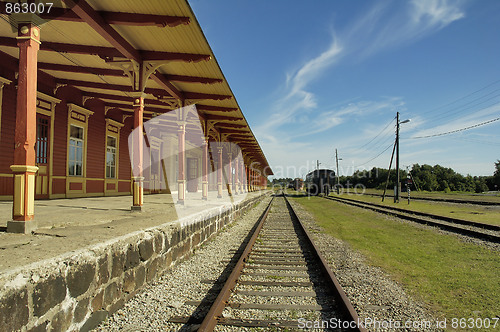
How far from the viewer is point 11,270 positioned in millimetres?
2316

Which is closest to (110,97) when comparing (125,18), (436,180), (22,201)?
(125,18)

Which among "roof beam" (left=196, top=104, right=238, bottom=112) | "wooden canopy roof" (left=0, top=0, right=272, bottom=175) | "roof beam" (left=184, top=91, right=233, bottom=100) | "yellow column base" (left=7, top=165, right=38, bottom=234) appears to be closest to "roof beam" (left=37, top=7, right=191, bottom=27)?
"wooden canopy roof" (left=0, top=0, right=272, bottom=175)

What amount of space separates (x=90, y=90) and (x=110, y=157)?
322 cm

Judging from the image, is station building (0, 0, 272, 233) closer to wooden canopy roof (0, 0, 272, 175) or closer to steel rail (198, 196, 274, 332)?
wooden canopy roof (0, 0, 272, 175)

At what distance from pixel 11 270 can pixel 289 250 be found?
17.5 feet

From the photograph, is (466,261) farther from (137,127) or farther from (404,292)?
(137,127)

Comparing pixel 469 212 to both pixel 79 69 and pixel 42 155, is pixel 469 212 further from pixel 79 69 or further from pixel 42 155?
pixel 42 155

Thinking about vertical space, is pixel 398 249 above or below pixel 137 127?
below

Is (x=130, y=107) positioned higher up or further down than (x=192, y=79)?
higher up

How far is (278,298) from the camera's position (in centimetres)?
390

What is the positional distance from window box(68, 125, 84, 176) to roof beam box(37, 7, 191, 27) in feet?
21.5

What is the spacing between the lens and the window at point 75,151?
420 inches

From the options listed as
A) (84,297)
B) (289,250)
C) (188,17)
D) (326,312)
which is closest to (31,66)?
(188,17)

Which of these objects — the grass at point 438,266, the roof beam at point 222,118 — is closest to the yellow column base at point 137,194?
the grass at point 438,266
